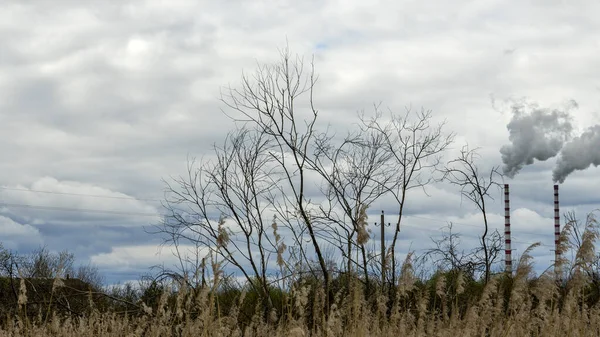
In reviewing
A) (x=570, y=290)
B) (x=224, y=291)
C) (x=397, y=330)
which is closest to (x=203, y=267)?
(x=397, y=330)

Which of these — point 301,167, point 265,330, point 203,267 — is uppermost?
point 301,167

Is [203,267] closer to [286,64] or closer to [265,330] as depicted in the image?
[265,330]

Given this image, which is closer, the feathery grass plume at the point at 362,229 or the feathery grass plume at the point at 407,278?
the feathery grass plume at the point at 362,229

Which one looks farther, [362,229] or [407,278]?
[407,278]

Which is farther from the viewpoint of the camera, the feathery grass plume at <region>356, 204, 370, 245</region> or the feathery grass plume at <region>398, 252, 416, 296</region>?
the feathery grass plume at <region>398, 252, 416, 296</region>

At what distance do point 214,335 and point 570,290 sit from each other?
3.64 m

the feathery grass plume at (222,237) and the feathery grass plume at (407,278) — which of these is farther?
the feathery grass plume at (407,278)

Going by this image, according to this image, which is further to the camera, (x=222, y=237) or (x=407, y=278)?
(x=407, y=278)

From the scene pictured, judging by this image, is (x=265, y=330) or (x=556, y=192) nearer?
(x=265, y=330)

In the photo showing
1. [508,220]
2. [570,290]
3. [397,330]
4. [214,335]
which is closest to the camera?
[214,335]

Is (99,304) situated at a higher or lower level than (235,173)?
lower

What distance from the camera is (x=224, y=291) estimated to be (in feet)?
46.6

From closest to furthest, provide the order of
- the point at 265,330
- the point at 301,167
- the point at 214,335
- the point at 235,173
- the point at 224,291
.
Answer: the point at 214,335, the point at 265,330, the point at 224,291, the point at 301,167, the point at 235,173

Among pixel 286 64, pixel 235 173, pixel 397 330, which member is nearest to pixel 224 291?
pixel 235 173
